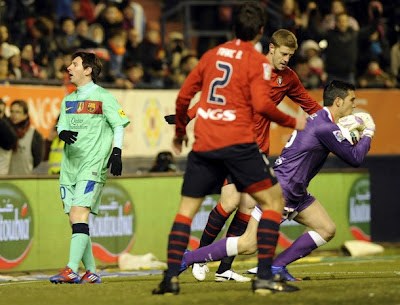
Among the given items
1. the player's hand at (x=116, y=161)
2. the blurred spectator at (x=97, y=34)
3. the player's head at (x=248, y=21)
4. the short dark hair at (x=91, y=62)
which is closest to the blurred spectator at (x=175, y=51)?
the blurred spectator at (x=97, y=34)

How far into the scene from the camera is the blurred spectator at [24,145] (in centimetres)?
1566

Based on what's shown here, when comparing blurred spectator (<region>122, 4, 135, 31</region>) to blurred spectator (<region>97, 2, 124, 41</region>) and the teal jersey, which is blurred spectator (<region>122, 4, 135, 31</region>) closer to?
blurred spectator (<region>97, 2, 124, 41</region>)

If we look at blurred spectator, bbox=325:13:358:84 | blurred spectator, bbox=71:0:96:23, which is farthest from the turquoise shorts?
blurred spectator, bbox=325:13:358:84

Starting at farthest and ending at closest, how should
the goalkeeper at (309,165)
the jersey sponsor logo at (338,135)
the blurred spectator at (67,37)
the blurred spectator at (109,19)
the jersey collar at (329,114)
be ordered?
the blurred spectator at (109,19) < the blurred spectator at (67,37) < the jersey collar at (329,114) < the jersey sponsor logo at (338,135) < the goalkeeper at (309,165)

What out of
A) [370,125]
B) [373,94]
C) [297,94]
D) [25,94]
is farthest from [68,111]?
[373,94]

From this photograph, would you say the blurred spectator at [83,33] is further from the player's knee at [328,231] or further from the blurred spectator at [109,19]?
the player's knee at [328,231]

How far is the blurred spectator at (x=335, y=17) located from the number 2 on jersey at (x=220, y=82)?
40.7 ft

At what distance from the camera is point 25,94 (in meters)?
16.8

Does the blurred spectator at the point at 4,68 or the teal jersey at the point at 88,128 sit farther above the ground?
the blurred spectator at the point at 4,68

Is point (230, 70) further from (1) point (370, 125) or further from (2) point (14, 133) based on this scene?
(2) point (14, 133)

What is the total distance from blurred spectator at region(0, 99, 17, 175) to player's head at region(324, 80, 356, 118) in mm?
5970

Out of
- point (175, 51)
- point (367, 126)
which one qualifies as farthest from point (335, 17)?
point (367, 126)

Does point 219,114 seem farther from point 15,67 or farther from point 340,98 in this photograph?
point 15,67

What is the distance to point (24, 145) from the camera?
1585 centimetres
